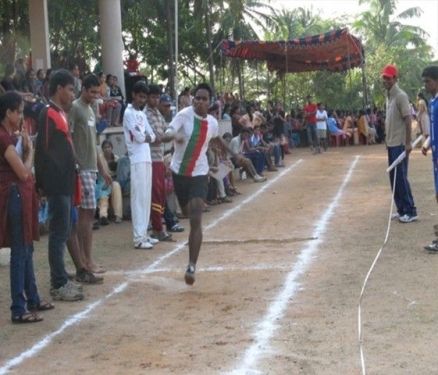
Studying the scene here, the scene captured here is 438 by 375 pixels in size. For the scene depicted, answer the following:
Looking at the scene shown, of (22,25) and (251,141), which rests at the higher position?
(22,25)

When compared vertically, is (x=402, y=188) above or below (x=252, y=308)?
above

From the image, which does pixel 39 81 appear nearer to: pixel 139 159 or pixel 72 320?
pixel 139 159

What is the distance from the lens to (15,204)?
6.52 m

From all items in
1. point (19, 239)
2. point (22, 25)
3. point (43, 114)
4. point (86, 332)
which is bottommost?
point (86, 332)

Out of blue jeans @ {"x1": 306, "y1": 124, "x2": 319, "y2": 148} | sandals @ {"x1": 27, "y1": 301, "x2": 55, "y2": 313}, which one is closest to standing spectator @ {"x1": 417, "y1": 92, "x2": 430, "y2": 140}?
sandals @ {"x1": 27, "y1": 301, "x2": 55, "y2": 313}

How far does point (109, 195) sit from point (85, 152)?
4.66 meters

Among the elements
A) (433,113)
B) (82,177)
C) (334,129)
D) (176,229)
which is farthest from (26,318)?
(334,129)

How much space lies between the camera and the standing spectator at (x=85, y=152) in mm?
8172

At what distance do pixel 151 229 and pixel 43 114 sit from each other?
13.5ft

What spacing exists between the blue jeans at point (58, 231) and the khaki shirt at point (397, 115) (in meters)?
5.18

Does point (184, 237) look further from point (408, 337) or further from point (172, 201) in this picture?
point (408, 337)

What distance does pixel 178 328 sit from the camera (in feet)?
20.5

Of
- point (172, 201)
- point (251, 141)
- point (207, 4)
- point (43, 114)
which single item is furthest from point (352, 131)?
point (43, 114)

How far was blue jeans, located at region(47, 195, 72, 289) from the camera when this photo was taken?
7.21m
